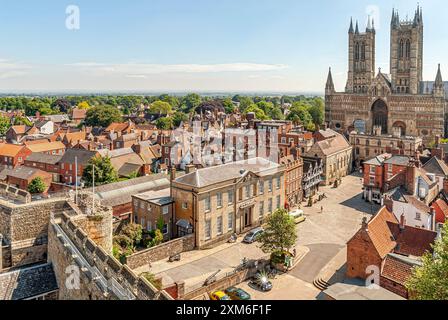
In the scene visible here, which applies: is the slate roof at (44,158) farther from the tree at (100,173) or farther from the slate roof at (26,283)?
the slate roof at (26,283)

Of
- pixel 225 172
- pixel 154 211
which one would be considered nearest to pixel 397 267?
pixel 225 172

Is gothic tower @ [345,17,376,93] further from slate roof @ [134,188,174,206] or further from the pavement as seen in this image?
slate roof @ [134,188,174,206]

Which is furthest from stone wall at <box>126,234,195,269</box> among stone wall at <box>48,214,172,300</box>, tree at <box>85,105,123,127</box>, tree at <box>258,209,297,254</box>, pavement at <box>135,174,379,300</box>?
tree at <box>85,105,123,127</box>

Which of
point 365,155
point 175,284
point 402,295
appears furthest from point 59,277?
point 365,155

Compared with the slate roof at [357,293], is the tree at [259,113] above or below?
above

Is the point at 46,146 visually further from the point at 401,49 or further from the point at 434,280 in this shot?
the point at 401,49

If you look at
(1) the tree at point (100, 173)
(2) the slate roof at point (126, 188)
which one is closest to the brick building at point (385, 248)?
(2) the slate roof at point (126, 188)
